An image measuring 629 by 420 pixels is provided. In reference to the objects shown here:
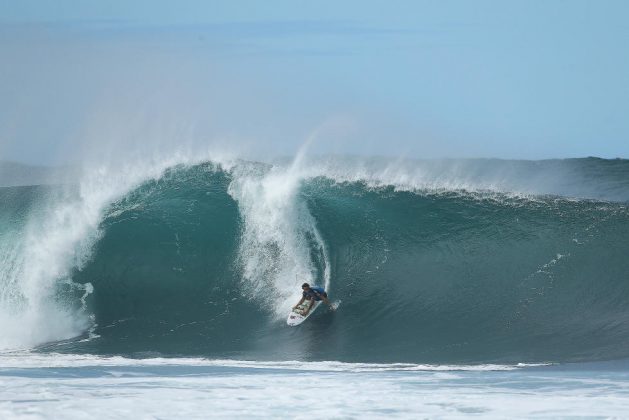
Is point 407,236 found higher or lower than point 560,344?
higher

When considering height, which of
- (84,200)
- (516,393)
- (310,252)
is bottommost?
(516,393)

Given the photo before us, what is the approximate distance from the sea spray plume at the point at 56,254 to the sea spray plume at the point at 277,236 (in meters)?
2.60

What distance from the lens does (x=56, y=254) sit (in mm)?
15430

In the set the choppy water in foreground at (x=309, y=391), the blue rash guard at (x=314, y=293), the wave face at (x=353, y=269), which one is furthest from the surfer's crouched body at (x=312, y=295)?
the choppy water in foreground at (x=309, y=391)

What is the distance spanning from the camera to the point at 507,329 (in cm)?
1191

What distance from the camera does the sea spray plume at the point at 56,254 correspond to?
1363cm

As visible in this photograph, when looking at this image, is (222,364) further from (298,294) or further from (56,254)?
(56,254)

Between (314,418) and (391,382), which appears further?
(391,382)

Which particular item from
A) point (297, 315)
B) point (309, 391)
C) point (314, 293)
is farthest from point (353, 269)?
point (309, 391)

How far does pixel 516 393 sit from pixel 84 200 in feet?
37.6

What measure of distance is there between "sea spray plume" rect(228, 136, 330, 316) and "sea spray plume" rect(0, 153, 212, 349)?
2.60m

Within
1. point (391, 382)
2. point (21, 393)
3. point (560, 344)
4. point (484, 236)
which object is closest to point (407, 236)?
point (484, 236)

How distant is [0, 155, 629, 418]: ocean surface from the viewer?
822 centimetres

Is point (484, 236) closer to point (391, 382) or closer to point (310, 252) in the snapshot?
point (310, 252)
